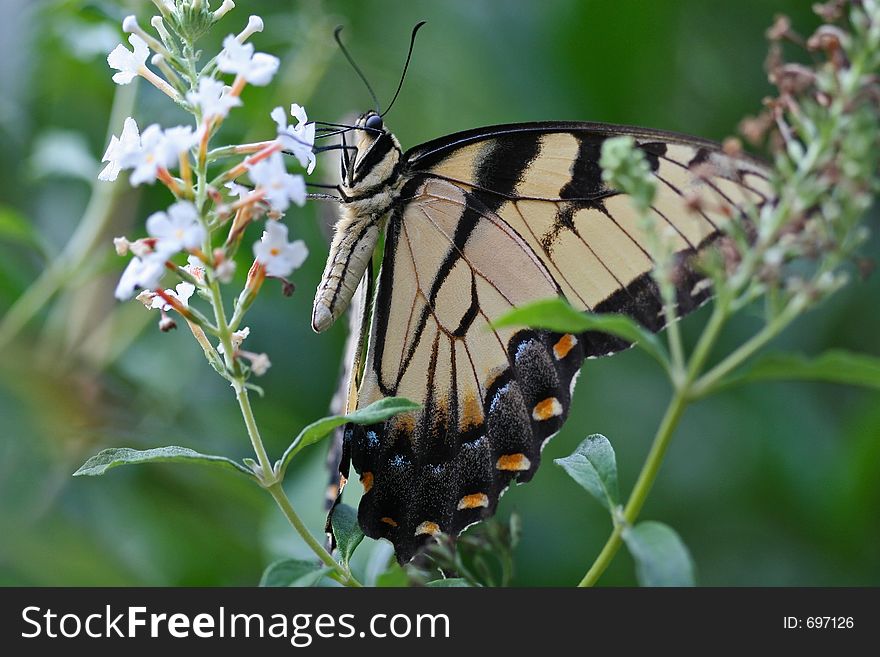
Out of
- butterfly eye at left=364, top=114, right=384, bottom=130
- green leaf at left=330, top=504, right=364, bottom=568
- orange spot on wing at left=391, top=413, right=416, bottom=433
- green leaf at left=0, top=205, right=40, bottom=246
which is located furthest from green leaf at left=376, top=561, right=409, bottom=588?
green leaf at left=0, top=205, right=40, bottom=246

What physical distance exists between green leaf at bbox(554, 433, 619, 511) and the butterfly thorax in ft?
2.37

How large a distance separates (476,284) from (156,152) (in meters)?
1.02

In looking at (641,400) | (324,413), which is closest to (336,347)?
(324,413)

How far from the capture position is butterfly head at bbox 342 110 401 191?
2217mm

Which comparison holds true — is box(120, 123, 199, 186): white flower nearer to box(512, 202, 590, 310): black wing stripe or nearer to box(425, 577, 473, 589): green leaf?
box(425, 577, 473, 589): green leaf

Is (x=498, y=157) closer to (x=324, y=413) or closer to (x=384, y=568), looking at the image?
(x=384, y=568)

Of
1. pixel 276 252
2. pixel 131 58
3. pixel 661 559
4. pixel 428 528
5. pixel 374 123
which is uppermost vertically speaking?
pixel 374 123

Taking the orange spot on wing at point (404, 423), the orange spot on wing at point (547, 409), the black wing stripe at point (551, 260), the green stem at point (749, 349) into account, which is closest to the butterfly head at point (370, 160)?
the black wing stripe at point (551, 260)

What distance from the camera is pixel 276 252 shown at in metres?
1.56

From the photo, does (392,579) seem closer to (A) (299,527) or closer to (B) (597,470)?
(A) (299,527)

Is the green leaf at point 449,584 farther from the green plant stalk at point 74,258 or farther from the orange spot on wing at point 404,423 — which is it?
the green plant stalk at point 74,258

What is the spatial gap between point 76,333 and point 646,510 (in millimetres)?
1938

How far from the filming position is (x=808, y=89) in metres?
1.40

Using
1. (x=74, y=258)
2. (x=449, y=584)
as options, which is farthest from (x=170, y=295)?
(x=74, y=258)
